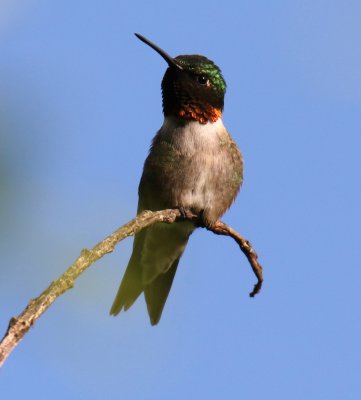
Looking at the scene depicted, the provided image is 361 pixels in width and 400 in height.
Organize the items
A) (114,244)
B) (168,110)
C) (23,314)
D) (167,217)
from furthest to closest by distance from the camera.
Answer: (168,110) → (167,217) → (114,244) → (23,314)

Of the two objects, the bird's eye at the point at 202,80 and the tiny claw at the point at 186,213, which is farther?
the bird's eye at the point at 202,80

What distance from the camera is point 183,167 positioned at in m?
7.23

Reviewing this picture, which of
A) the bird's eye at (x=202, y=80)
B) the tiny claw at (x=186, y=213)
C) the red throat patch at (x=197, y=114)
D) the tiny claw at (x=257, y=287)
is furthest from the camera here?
the bird's eye at (x=202, y=80)

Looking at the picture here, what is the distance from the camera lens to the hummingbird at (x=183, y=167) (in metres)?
7.21

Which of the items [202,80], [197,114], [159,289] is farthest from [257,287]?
[202,80]

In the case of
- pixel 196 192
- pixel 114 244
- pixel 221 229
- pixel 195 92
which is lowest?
pixel 114 244

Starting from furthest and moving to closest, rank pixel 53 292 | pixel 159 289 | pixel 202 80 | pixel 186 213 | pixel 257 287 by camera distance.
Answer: pixel 159 289, pixel 202 80, pixel 186 213, pixel 257 287, pixel 53 292

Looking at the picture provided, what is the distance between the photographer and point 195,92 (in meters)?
7.71

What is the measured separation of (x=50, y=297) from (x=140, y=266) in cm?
534

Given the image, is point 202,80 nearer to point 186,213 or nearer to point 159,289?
point 186,213

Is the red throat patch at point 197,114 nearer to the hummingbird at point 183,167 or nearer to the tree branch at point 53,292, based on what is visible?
the hummingbird at point 183,167

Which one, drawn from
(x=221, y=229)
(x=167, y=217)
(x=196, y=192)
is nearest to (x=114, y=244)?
(x=167, y=217)

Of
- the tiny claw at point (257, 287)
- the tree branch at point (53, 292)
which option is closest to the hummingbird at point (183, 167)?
the tiny claw at point (257, 287)

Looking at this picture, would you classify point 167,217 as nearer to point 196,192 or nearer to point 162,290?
point 196,192
